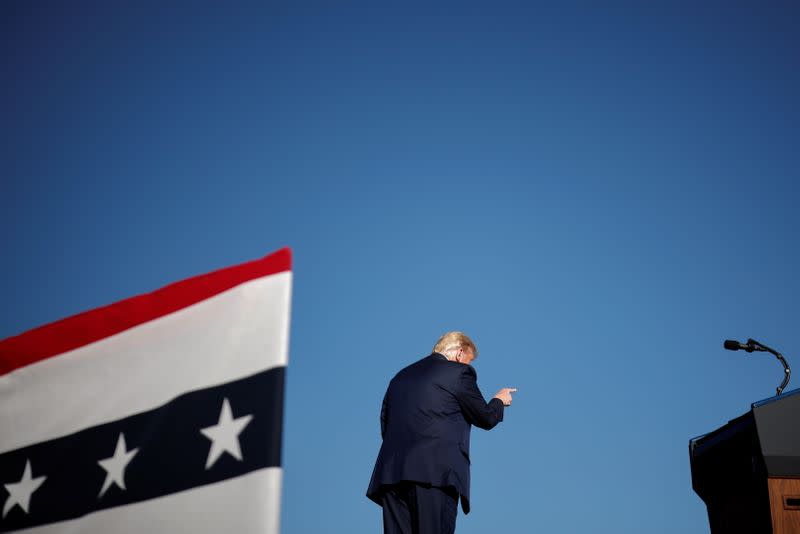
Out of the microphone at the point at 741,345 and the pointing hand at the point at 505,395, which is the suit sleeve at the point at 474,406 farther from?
the microphone at the point at 741,345

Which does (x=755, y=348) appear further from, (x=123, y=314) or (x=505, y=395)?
(x=123, y=314)

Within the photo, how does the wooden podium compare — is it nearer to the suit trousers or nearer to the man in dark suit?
the man in dark suit

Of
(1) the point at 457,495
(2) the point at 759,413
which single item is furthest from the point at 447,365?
(2) the point at 759,413

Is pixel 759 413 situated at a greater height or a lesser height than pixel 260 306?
greater

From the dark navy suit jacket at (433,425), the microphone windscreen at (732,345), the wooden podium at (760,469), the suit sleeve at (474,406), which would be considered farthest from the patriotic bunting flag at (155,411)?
the microphone windscreen at (732,345)

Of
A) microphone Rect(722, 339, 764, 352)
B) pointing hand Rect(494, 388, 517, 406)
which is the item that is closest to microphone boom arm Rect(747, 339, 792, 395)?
microphone Rect(722, 339, 764, 352)

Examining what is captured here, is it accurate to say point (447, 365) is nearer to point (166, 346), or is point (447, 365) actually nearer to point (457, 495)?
point (457, 495)

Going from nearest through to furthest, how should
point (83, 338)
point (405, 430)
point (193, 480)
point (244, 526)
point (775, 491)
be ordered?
point (244, 526) → point (193, 480) → point (83, 338) → point (775, 491) → point (405, 430)

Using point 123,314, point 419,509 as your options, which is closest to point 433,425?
point 419,509

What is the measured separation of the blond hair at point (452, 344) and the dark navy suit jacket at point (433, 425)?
0.39ft

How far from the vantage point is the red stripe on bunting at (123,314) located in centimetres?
110

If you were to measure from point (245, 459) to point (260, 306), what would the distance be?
209 millimetres

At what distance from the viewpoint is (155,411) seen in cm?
114

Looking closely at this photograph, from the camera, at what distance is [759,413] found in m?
3.04
